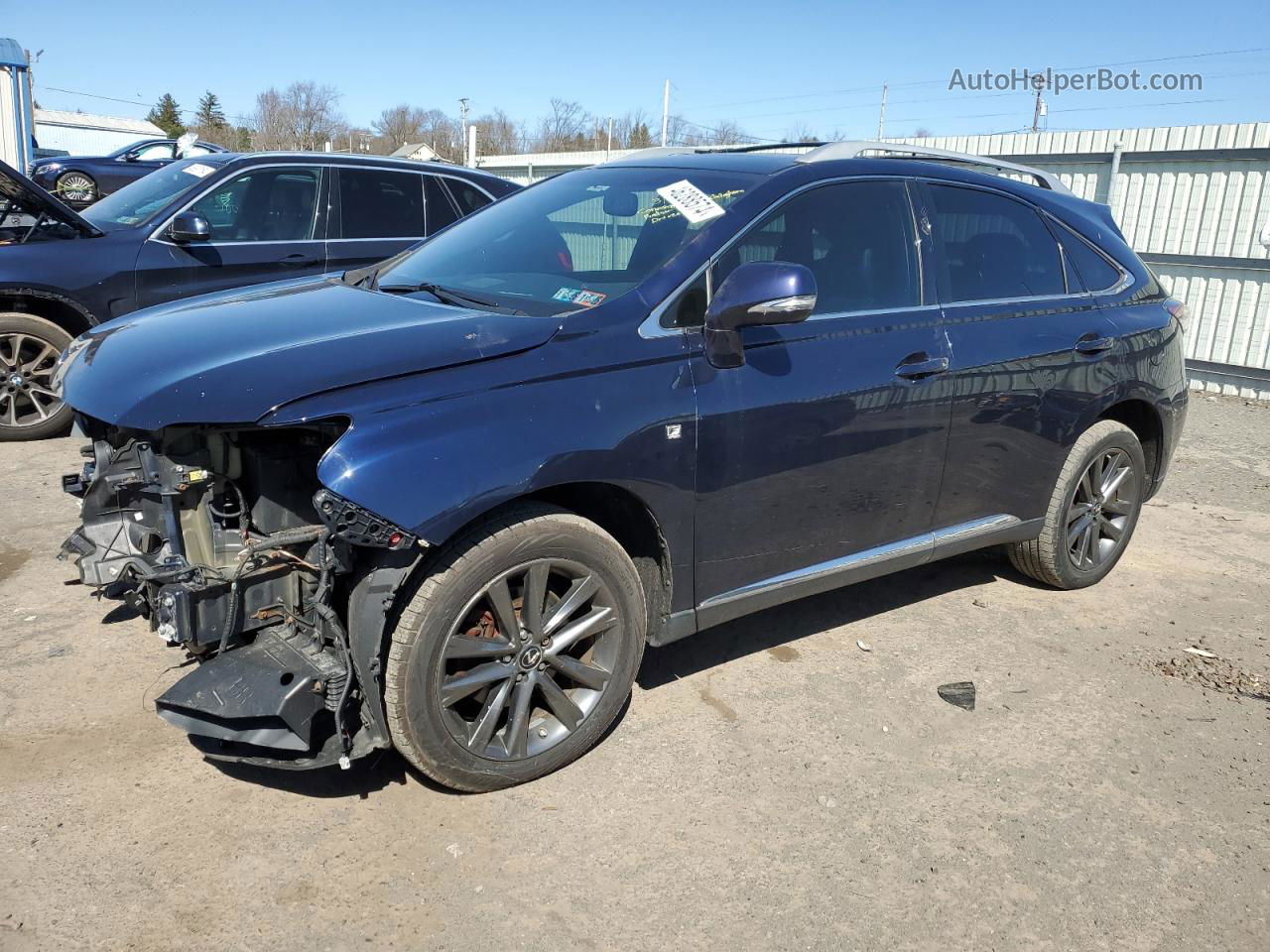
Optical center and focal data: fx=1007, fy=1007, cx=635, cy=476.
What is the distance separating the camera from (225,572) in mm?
2908

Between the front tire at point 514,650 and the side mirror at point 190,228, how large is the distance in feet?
14.9

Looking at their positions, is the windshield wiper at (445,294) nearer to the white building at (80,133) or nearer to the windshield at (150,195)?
the windshield at (150,195)

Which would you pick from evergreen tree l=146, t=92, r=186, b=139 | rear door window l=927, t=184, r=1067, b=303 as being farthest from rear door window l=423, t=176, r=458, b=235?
evergreen tree l=146, t=92, r=186, b=139

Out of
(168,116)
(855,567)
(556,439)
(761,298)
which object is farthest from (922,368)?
(168,116)

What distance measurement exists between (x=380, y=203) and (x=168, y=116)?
70.8 meters

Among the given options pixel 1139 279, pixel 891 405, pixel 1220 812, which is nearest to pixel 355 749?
pixel 891 405

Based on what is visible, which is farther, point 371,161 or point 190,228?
point 371,161

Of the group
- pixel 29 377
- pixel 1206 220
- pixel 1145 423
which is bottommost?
pixel 29 377

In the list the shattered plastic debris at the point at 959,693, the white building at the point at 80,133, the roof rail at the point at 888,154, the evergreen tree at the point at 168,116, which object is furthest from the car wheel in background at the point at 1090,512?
the evergreen tree at the point at 168,116

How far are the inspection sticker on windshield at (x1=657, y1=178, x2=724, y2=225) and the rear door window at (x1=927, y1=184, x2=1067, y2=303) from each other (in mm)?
1069

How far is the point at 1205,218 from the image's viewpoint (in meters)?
10.8

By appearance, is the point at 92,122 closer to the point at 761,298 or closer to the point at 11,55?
the point at 11,55

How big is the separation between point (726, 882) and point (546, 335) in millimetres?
1655

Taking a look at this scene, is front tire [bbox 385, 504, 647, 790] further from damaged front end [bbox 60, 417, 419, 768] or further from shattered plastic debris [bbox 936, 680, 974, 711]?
shattered plastic debris [bbox 936, 680, 974, 711]
